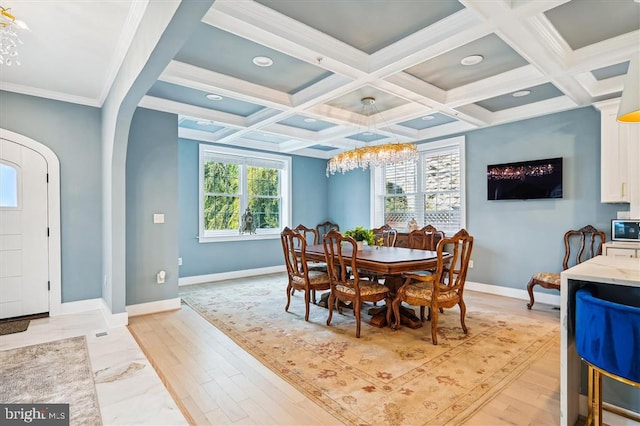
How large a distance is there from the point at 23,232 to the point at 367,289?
3986 millimetres

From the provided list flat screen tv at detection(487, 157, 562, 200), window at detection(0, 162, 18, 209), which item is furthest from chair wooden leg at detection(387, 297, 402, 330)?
window at detection(0, 162, 18, 209)

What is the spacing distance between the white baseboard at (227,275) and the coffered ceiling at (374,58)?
281 cm

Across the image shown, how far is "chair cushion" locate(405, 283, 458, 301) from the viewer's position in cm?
314

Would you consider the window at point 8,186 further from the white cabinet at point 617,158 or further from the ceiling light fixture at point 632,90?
the white cabinet at point 617,158

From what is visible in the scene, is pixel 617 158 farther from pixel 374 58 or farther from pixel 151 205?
pixel 151 205

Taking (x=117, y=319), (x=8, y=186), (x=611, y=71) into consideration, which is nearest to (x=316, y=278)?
(x=117, y=319)

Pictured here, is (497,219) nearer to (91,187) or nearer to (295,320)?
(295,320)

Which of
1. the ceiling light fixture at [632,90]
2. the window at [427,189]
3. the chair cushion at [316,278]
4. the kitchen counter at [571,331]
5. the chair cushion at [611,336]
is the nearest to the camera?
the chair cushion at [611,336]

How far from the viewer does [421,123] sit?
542 centimetres

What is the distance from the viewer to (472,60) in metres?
3.18

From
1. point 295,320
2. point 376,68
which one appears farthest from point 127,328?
point 376,68

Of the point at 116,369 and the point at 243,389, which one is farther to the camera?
the point at 116,369

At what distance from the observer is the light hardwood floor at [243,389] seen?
1976mm

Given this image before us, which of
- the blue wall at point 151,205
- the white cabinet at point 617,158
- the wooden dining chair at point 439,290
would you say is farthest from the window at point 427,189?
the blue wall at point 151,205
